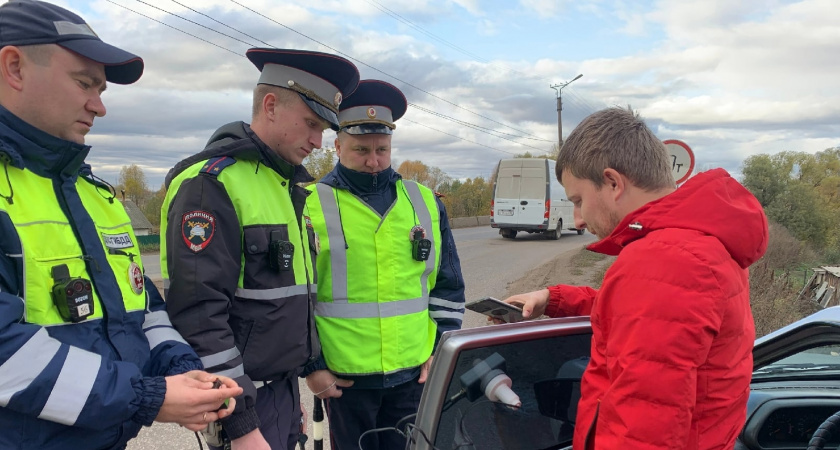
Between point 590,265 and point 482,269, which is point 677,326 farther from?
point 590,265

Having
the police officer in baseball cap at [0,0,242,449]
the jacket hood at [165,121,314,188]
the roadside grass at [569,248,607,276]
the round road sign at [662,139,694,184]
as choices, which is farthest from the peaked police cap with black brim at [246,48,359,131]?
the roadside grass at [569,248,607,276]

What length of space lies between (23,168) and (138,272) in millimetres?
442

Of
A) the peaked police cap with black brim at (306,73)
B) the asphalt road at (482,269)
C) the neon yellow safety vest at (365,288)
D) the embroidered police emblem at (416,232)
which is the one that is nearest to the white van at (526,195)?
the asphalt road at (482,269)

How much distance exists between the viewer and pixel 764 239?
133cm

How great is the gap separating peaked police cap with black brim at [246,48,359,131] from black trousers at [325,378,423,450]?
1259 mm

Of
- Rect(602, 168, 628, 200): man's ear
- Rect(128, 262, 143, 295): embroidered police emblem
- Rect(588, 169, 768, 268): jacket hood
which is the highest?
Rect(602, 168, 628, 200): man's ear

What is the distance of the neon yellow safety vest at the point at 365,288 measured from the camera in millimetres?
2293

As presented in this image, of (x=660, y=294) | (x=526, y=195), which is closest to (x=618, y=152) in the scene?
(x=660, y=294)

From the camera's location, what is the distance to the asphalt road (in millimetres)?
3684

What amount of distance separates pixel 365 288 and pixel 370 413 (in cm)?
61

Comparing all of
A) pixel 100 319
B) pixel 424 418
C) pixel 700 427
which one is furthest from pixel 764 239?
pixel 100 319

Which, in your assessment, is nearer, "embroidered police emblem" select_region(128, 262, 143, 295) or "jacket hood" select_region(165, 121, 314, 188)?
"embroidered police emblem" select_region(128, 262, 143, 295)

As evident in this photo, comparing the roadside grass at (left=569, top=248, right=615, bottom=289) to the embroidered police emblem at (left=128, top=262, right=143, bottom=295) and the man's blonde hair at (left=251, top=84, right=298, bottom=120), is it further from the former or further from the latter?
the embroidered police emblem at (left=128, top=262, right=143, bottom=295)

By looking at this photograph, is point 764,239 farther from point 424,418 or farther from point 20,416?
point 20,416
